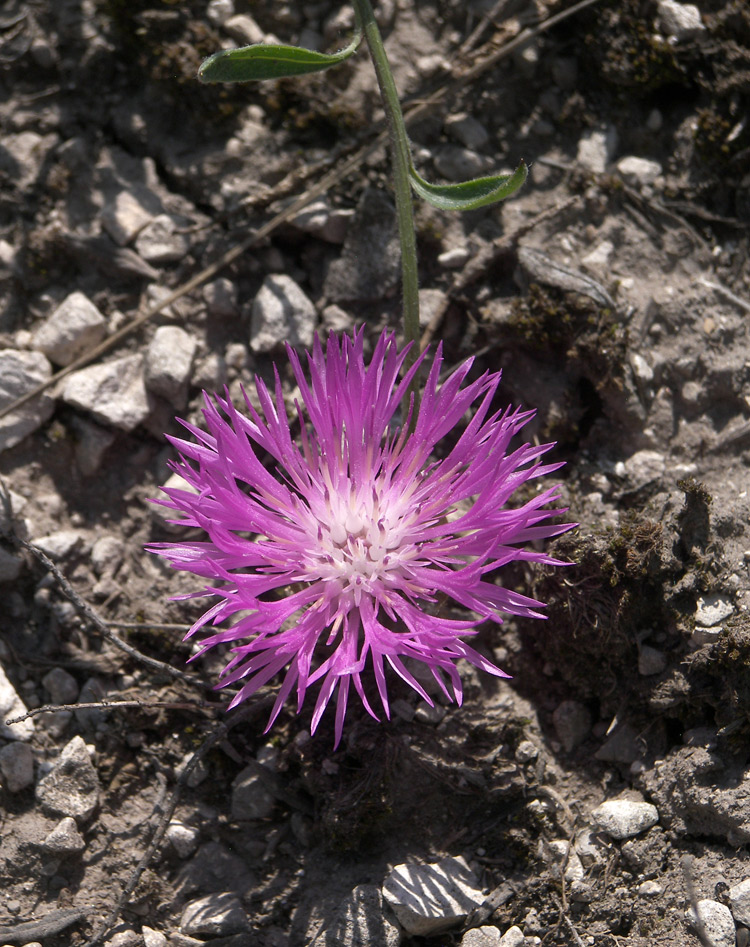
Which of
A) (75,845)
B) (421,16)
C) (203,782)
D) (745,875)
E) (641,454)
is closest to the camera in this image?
(745,875)

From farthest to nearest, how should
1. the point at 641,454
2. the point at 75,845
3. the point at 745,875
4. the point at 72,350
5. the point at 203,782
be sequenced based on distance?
the point at 72,350 → the point at 641,454 → the point at 203,782 → the point at 75,845 → the point at 745,875

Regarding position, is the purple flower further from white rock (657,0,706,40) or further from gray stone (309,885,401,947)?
white rock (657,0,706,40)

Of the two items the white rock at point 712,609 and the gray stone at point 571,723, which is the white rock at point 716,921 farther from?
the white rock at point 712,609

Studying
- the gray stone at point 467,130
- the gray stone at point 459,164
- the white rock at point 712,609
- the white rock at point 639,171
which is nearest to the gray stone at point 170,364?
the gray stone at point 459,164

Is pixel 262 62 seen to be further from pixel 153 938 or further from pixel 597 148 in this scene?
pixel 153 938

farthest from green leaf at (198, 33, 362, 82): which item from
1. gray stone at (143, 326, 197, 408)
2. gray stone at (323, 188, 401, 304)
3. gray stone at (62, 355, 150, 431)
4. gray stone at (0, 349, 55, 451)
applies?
gray stone at (0, 349, 55, 451)

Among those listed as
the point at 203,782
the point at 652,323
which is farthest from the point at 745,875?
the point at 652,323

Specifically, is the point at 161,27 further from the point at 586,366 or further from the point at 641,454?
the point at 641,454

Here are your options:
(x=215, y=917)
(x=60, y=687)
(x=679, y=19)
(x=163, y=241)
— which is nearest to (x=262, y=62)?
(x=163, y=241)
